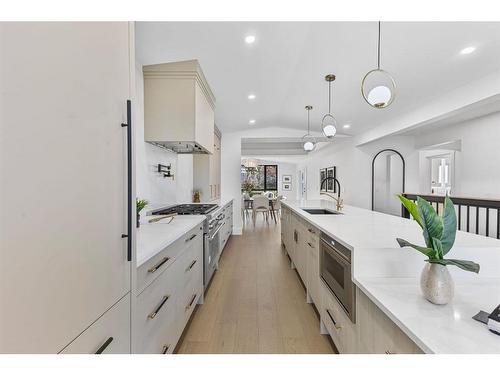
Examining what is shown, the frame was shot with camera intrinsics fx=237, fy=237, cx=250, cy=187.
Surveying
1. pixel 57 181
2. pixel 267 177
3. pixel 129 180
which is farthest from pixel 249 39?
pixel 267 177

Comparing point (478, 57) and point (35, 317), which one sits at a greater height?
point (478, 57)

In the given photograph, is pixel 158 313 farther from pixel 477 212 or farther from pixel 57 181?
pixel 477 212

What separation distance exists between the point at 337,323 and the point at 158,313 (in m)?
1.15

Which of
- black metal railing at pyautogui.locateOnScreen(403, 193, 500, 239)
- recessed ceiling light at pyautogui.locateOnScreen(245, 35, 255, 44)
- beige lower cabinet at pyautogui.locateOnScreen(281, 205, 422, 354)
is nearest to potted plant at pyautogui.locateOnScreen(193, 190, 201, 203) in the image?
beige lower cabinet at pyautogui.locateOnScreen(281, 205, 422, 354)

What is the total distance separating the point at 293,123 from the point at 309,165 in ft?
16.8

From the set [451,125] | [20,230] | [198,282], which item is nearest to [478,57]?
[451,125]

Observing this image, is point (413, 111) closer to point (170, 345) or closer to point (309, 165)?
point (170, 345)

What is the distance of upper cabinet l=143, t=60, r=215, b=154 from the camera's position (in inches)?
107

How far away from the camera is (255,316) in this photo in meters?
2.24

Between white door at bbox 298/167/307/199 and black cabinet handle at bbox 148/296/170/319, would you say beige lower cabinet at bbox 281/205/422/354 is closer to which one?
black cabinet handle at bbox 148/296/170/319

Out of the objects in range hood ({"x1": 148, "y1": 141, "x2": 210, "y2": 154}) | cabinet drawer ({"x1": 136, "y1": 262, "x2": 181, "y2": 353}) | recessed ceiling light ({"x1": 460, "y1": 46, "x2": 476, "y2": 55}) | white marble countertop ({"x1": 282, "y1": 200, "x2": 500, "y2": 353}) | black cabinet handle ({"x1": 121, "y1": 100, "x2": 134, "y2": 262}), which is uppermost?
recessed ceiling light ({"x1": 460, "y1": 46, "x2": 476, "y2": 55})

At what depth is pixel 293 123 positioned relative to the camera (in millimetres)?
5887

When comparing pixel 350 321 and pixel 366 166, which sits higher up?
pixel 366 166

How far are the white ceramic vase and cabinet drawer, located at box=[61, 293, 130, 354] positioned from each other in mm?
1255
